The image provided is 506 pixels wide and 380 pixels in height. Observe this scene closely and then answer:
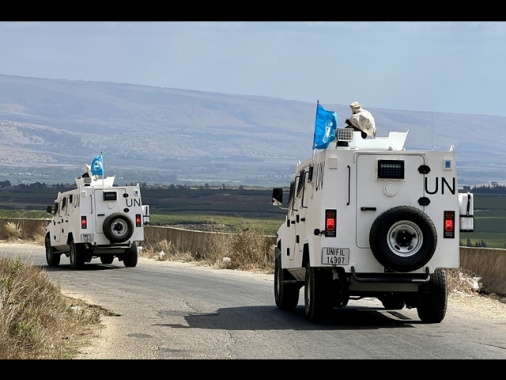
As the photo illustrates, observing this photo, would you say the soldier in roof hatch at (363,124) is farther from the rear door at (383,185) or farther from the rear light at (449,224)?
the rear light at (449,224)

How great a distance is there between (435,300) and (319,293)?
172 cm

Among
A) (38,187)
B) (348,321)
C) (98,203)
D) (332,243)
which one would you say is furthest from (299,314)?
(38,187)

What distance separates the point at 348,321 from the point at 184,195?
463 feet

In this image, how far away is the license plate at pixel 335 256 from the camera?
648 inches

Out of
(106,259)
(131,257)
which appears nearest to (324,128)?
(131,257)

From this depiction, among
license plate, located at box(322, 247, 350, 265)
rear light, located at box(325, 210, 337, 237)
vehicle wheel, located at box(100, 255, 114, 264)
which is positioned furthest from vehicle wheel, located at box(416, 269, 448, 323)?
vehicle wheel, located at box(100, 255, 114, 264)

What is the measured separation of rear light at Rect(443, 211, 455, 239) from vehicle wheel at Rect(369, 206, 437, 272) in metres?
0.40

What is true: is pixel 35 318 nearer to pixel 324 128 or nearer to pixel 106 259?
pixel 324 128

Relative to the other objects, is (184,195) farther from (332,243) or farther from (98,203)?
(332,243)

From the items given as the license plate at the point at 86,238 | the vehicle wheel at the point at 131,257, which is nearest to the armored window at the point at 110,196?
the license plate at the point at 86,238

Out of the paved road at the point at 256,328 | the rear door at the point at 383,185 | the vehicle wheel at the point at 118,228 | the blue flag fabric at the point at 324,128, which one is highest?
the blue flag fabric at the point at 324,128

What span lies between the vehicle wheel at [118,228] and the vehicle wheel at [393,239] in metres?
15.7
